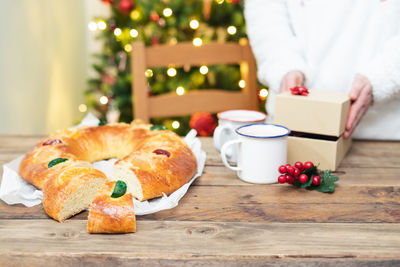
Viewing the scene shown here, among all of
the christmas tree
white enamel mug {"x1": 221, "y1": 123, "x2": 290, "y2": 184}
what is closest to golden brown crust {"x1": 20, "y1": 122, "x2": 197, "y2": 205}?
white enamel mug {"x1": 221, "y1": 123, "x2": 290, "y2": 184}

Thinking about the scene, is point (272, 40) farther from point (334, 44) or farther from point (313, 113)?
point (313, 113)

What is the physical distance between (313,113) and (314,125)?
0.03m

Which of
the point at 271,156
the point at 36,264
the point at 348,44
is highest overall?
the point at 348,44

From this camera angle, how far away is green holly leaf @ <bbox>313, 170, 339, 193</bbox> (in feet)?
2.80

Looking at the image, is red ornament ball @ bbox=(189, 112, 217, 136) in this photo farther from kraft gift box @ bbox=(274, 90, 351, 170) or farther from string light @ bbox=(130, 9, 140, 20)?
kraft gift box @ bbox=(274, 90, 351, 170)

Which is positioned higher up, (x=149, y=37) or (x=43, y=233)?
(x=149, y=37)

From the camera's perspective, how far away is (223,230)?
687mm

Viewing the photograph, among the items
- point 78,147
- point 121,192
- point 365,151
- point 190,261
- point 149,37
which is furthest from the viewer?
point 149,37

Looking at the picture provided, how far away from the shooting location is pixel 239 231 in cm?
68

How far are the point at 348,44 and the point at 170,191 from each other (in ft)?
2.62

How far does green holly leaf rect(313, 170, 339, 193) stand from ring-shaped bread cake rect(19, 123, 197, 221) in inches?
11.5

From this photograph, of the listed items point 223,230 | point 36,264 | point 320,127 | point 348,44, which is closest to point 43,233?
point 36,264

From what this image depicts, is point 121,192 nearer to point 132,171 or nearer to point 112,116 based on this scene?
point 132,171

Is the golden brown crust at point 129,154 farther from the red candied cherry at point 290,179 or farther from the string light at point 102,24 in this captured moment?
the string light at point 102,24
